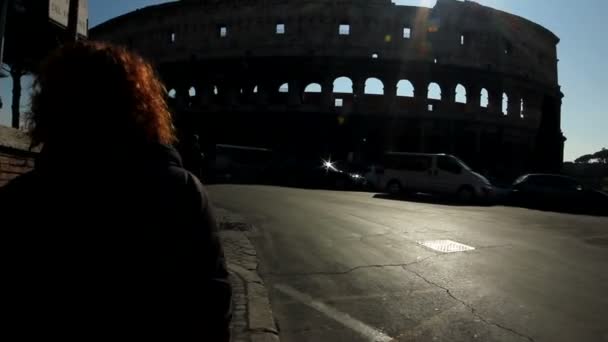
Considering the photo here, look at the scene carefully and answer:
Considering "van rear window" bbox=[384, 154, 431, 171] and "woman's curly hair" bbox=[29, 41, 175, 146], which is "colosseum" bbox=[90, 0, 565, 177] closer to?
"van rear window" bbox=[384, 154, 431, 171]

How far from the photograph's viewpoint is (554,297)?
444 cm

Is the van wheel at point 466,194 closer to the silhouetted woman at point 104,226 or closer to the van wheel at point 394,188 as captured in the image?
the van wheel at point 394,188

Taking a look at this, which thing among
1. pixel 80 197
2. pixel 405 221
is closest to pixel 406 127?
pixel 405 221

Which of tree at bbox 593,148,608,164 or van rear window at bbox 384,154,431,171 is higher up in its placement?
tree at bbox 593,148,608,164

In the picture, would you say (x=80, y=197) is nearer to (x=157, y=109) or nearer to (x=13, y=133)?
(x=157, y=109)

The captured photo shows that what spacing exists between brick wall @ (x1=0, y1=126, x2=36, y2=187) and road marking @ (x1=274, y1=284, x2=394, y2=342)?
2797 millimetres

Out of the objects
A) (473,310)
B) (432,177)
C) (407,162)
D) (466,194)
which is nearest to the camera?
(473,310)

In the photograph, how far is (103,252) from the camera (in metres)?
1.16

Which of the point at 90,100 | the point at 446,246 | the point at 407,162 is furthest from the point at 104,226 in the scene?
the point at 407,162

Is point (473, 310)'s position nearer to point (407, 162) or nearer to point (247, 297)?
point (247, 297)

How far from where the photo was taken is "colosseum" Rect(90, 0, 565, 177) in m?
32.7

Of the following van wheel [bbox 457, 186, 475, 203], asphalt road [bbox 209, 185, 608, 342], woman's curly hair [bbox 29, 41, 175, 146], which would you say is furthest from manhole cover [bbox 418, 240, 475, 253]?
van wheel [bbox 457, 186, 475, 203]

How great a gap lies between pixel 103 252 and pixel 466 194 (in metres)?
17.0

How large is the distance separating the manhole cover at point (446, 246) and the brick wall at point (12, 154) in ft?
18.9
